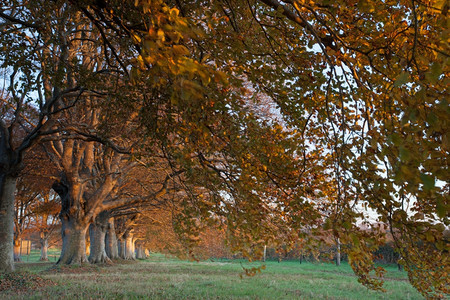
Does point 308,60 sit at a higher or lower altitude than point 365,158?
higher

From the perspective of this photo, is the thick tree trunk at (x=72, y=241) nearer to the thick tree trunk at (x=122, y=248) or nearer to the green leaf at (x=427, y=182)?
the green leaf at (x=427, y=182)

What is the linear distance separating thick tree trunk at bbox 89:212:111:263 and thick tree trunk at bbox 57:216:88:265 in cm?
417

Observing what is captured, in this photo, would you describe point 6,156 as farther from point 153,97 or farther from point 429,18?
point 429,18

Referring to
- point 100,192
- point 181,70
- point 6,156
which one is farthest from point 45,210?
point 181,70

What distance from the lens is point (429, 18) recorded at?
3.48 m

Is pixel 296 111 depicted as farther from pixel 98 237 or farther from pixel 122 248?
pixel 122 248

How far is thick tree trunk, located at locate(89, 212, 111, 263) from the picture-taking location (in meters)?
21.2

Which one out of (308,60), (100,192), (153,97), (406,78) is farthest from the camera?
(100,192)

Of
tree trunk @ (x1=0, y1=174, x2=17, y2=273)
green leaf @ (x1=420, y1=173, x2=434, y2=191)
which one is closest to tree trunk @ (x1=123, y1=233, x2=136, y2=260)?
tree trunk @ (x1=0, y1=174, x2=17, y2=273)

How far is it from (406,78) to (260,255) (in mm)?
4337

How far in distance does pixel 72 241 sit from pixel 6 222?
23.3ft

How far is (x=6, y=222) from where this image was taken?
10039mm

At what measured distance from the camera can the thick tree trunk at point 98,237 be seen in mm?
21172

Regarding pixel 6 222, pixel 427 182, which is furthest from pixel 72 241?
pixel 427 182
